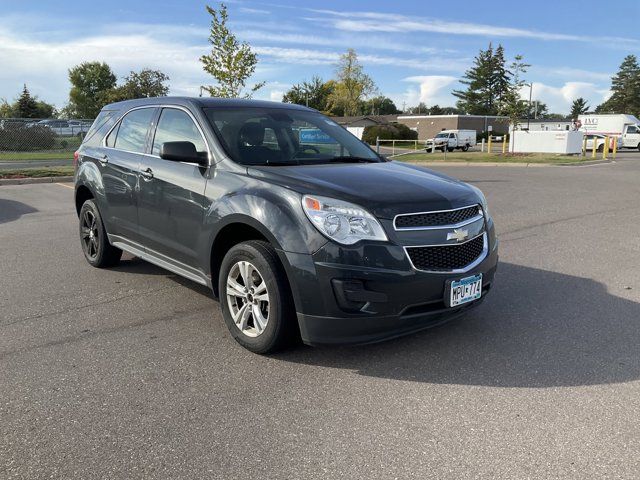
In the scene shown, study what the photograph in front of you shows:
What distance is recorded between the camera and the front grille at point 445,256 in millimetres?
3463

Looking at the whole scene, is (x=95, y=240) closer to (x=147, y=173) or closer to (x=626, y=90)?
(x=147, y=173)

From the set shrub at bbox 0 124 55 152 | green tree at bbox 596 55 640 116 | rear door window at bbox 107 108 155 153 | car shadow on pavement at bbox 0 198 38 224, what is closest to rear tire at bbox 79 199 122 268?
rear door window at bbox 107 108 155 153

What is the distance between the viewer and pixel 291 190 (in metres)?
3.60

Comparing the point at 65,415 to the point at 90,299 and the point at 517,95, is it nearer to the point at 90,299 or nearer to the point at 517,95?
the point at 90,299

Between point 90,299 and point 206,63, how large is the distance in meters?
17.9

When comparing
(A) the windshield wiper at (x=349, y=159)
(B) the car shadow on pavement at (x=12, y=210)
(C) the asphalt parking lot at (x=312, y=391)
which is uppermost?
(A) the windshield wiper at (x=349, y=159)

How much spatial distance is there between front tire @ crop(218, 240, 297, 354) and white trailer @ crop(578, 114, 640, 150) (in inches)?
1791

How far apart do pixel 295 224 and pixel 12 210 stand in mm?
9127

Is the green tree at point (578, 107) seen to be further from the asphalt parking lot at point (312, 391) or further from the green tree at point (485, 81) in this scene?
the asphalt parking lot at point (312, 391)

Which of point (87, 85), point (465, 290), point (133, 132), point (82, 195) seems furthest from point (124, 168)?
point (87, 85)

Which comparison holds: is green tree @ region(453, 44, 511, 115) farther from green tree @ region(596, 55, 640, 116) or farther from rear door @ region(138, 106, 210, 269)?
rear door @ region(138, 106, 210, 269)

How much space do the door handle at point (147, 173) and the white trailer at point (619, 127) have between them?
1774 inches

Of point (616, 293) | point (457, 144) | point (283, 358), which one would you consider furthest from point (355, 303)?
point (457, 144)

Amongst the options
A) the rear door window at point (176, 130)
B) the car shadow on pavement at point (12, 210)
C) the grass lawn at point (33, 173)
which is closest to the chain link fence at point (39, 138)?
the grass lawn at point (33, 173)
